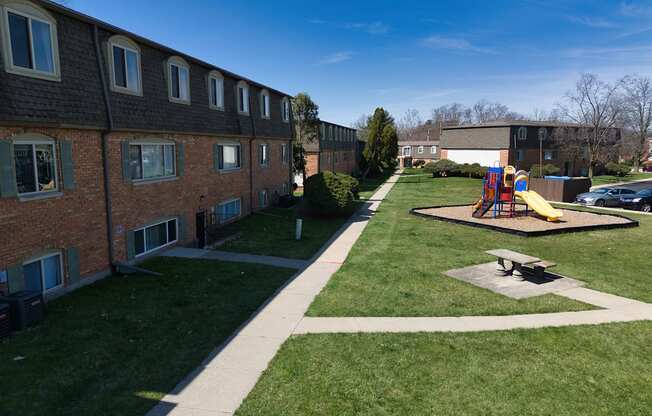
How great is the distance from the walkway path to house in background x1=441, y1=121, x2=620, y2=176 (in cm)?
4094

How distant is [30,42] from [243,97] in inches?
474

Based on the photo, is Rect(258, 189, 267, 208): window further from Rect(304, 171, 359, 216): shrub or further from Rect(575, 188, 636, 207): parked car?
Rect(575, 188, 636, 207): parked car

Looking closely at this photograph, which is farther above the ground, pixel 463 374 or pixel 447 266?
pixel 447 266

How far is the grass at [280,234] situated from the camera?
16.1m

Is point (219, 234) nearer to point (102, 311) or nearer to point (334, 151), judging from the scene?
point (102, 311)

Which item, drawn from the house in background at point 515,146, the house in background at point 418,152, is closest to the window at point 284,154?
the house in background at point 515,146

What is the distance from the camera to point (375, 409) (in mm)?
6227

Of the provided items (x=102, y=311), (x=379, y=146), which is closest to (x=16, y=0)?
(x=102, y=311)

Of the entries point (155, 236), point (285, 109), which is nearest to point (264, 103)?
point (285, 109)

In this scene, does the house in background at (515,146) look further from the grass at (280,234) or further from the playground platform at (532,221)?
the grass at (280,234)

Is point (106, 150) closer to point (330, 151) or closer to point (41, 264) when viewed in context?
point (41, 264)

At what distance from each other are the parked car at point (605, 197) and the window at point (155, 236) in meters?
28.8

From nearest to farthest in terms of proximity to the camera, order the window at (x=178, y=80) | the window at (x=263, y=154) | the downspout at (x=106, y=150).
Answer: the downspout at (x=106, y=150), the window at (x=178, y=80), the window at (x=263, y=154)

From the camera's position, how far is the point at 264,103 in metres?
23.9
